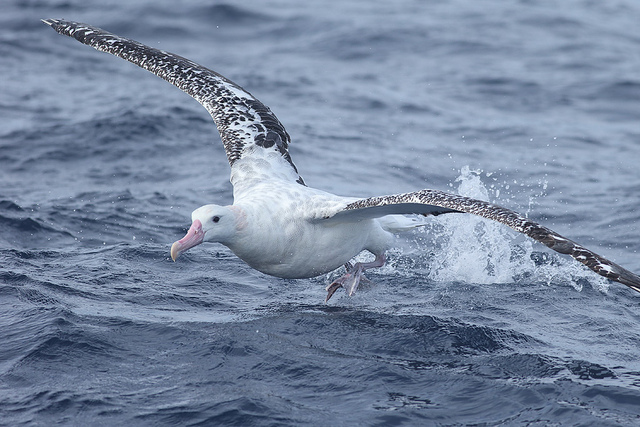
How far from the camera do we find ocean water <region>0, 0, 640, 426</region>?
741 cm

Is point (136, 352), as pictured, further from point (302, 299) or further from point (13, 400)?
Result: point (302, 299)

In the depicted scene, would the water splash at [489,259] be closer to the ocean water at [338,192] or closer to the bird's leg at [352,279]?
the ocean water at [338,192]

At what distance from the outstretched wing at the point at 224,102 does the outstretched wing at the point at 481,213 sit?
182 cm

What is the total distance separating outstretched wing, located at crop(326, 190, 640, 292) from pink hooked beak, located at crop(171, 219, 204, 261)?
57.4 inches

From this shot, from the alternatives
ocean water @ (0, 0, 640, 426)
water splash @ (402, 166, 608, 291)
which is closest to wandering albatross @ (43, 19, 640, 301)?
ocean water @ (0, 0, 640, 426)

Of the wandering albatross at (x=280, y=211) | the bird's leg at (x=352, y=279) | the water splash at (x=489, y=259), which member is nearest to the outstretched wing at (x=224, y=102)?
the wandering albatross at (x=280, y=211)

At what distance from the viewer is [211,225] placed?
26.9ft

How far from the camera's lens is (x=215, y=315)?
356 inches

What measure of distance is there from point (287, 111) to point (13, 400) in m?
11.8

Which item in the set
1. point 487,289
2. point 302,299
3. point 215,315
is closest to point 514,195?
point 487,289

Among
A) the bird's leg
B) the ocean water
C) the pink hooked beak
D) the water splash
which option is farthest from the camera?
the water splash

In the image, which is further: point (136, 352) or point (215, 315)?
point (215, 315)

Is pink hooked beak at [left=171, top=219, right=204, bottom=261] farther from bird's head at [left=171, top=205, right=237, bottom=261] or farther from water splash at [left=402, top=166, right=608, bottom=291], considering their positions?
water splash at [left=402, top=166, right=608, bottom=291]

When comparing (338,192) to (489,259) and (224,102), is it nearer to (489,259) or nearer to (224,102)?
(224,102)
